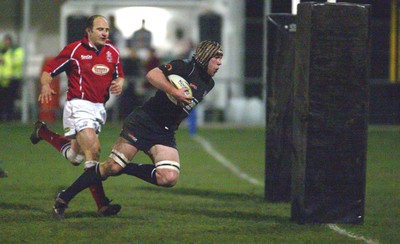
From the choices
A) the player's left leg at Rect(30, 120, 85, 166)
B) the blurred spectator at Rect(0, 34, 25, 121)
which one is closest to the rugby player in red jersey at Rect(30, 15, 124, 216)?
the player's left leg at Rect(30, 120, 85, 166)

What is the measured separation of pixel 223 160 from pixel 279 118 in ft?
19.2

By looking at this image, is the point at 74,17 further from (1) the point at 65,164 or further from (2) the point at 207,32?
(1) the point at 65,164

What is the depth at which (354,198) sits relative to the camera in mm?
10016

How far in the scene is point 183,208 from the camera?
446 inches

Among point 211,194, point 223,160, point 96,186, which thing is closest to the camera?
point 96,186

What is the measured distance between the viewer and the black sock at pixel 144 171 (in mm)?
10133

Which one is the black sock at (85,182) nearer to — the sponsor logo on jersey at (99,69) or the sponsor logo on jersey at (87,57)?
the sponsor logo on jersey at (99,69)

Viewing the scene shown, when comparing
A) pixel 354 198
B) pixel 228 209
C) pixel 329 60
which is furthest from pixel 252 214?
pixel 329 60

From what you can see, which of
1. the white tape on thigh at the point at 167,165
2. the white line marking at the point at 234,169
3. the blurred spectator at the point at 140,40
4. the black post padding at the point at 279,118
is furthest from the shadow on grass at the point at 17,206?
the blurred spectator at the point at 140,40

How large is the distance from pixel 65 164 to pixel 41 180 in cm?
263

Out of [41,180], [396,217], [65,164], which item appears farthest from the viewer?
[65,164]

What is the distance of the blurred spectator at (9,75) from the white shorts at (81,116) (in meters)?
14.5

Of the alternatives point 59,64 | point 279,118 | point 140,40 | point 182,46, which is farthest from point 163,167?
Answer: point 140,40

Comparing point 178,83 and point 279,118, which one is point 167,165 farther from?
point 279,118
